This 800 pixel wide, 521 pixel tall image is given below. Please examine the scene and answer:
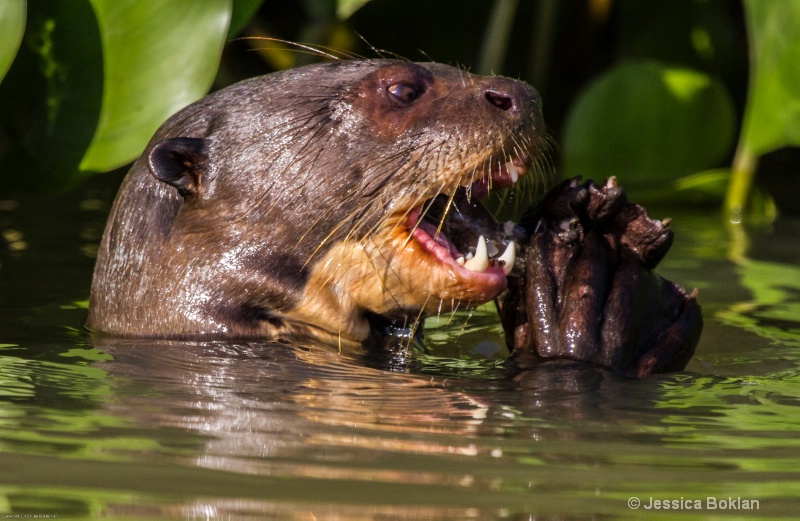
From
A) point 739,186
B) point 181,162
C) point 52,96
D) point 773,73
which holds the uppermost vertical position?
point 773,73

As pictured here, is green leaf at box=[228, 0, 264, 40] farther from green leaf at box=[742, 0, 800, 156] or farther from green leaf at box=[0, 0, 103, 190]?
Result: green leaf at box=[742, 0, 800, 156]

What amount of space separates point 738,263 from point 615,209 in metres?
2.81

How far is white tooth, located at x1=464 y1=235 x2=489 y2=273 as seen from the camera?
4.05 meters

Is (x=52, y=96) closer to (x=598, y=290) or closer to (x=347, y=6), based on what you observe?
(x=347, y=6)

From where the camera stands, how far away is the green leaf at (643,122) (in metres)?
8.36

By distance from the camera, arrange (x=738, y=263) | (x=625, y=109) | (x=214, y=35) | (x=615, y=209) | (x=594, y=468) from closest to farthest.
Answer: (x=594, y=468) → (x=615, y=209) → (x=214, y=35) → (x=738, y=263) → (x=625, y=109)

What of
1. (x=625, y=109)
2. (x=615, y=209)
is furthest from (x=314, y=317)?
(x=625, y=109)

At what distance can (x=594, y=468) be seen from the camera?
293cm

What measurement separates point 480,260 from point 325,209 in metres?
0.54

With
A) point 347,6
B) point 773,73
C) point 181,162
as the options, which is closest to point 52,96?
point 347,6

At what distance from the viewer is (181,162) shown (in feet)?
13.9

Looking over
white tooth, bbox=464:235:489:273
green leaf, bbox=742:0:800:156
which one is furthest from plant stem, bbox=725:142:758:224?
white tooth, bbox=464:235:489:273

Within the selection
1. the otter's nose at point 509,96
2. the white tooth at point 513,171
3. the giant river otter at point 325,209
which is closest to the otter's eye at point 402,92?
the giant river otter at point 325,209

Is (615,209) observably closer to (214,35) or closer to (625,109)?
(214,35)
